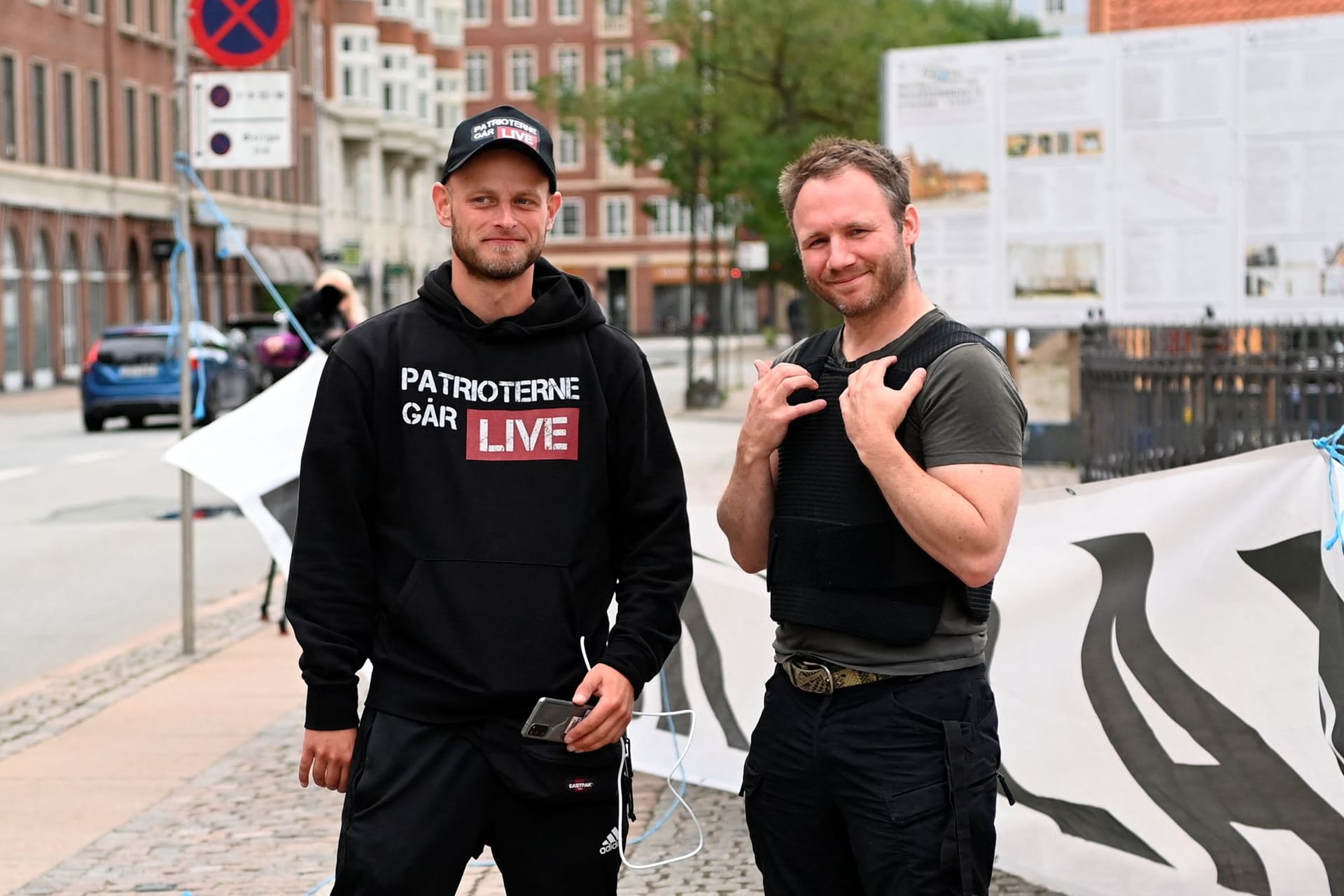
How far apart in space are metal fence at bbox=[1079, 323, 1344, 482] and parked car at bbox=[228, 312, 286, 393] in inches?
848

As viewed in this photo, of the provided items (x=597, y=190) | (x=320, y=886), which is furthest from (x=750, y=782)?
(x=597, y=190)

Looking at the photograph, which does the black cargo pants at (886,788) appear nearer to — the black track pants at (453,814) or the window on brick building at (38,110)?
the black track pants at (453,814)

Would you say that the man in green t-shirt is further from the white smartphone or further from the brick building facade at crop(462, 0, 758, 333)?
the brick building facade at crop(462, 0, 758, 333)

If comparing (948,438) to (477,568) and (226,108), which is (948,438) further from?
(226,108)

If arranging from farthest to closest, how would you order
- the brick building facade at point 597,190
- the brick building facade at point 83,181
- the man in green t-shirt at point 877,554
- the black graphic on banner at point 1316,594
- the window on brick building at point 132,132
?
the brick building facade at point 597,190, the window on brick building at point 132,132, the brick building facade at point 83,181, the black graphic on banner at point 1316,594, the man in green t-shirt at point 877,554

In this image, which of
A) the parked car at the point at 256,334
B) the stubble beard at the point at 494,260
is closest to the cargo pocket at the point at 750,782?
the stubble beard at the point at 494,260

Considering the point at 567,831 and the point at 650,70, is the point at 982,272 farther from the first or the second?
the point at 650,70

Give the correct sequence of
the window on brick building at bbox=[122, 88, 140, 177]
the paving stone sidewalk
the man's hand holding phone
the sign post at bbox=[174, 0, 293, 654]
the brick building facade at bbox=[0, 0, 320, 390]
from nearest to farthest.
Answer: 1. the man's hand holding phone
2. the paving stone sidewalk
3. the sign post at bbox=[174, 0, 293, 654]
4. the brick building facade at bbox=[0, 0, 320, 390]
5. the window on brick building at bbox=[122, 88, 140, 177]

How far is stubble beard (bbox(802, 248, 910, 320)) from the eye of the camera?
327 centimetres

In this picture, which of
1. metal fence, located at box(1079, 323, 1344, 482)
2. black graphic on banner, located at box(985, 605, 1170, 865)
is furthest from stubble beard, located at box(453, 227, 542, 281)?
metal fence, located at box(1079, 323, 1344, 482)

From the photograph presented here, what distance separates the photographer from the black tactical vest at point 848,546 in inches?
127

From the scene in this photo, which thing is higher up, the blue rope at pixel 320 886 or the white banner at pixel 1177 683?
the white banner at pixel 1177 683

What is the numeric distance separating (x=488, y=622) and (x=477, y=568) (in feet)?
0.31

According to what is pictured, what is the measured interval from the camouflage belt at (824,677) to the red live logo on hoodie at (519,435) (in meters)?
0.54
